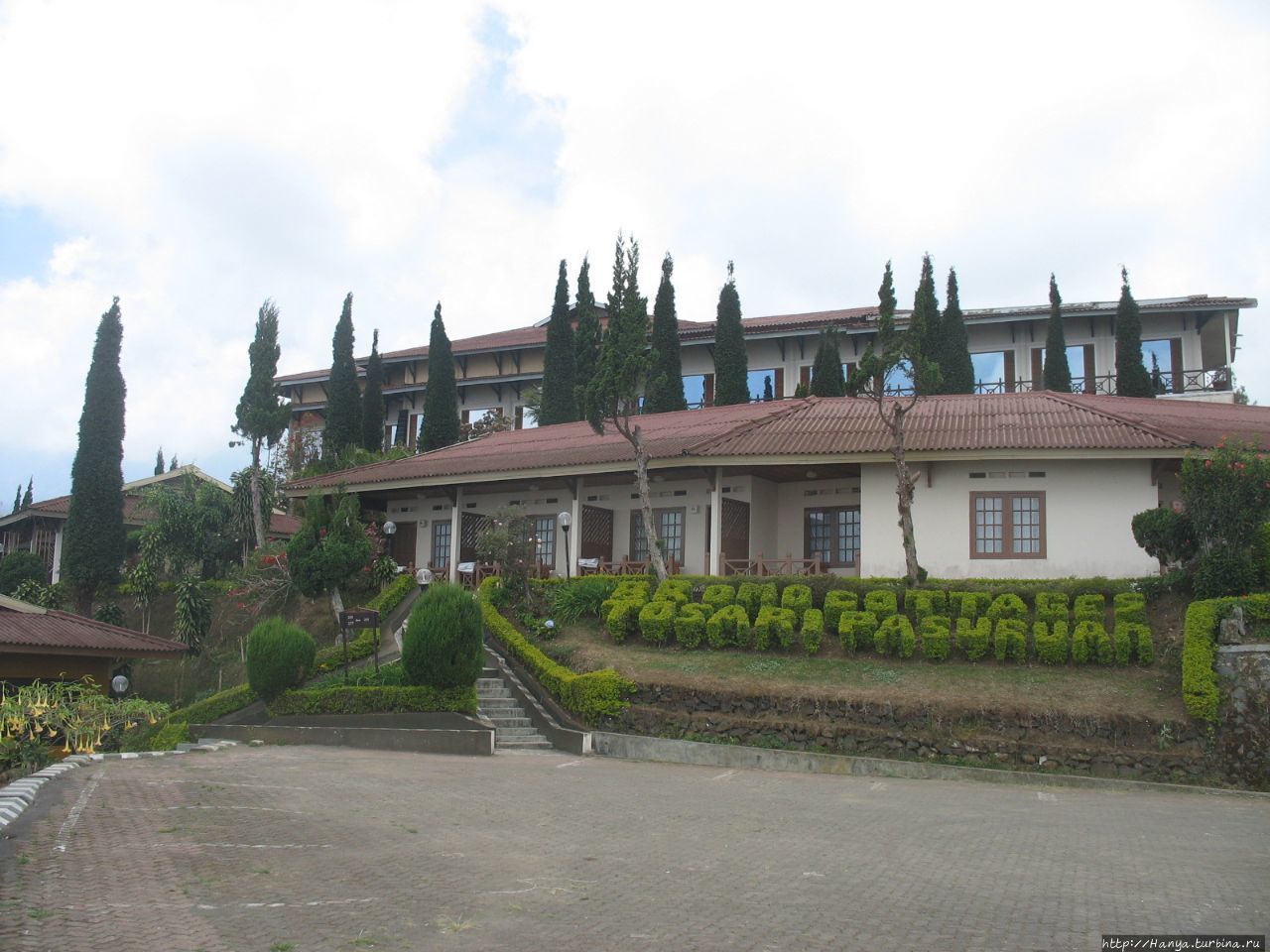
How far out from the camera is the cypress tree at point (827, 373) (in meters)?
38.0

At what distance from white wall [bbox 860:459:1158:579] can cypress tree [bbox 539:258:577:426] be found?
18024 millimetres

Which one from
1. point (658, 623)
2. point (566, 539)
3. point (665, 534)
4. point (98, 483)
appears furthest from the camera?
point (98, 483)

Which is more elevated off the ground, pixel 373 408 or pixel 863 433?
pixel 373 408

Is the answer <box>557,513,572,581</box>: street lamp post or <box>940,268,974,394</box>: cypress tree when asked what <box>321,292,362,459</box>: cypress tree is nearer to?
<box>557,513,572,581</box>: street lamp post

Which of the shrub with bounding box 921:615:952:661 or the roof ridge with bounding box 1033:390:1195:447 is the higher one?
the roof ridge with bounding box 1033:390:1195:447

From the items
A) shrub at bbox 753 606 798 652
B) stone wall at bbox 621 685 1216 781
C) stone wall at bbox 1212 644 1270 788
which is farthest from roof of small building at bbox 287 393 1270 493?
stone wall at bbox 621 685 1216 781

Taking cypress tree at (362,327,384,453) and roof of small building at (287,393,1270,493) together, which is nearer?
roof of small building at (287,393,1270,493)

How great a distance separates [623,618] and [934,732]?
6946mm

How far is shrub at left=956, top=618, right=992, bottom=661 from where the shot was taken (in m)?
18.7

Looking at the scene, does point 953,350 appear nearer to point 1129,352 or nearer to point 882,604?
point 1129,352

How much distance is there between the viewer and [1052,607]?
19.3m

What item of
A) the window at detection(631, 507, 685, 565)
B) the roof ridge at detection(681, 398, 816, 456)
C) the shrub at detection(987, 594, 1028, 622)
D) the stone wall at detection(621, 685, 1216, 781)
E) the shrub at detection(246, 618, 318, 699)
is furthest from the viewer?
the window at detection(631, 507, 685, 565)

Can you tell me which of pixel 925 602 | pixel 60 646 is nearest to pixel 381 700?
pixel 60 646

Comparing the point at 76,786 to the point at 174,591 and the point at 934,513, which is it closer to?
the point at 934,513
